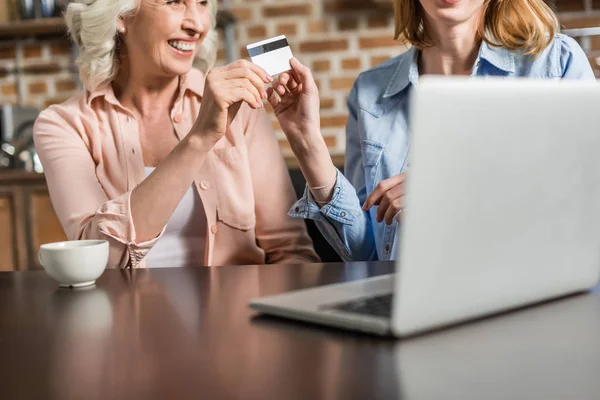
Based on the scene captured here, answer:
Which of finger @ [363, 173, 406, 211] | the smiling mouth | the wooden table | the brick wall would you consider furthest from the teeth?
the brick wall

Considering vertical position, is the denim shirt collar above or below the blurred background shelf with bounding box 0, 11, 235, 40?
below

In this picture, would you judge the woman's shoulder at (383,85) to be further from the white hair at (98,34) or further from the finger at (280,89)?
the white hair at (98,34)

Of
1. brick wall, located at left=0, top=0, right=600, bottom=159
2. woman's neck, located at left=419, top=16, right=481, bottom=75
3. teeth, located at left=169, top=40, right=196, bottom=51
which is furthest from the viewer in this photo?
brick wall, located at left=0, top=0, right=600, bottom=159

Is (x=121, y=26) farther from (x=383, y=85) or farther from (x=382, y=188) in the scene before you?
(x=382, y=188)

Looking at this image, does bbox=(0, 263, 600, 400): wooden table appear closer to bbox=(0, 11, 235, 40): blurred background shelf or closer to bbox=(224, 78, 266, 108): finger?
bbox=(224, 78, 266, 108): finger

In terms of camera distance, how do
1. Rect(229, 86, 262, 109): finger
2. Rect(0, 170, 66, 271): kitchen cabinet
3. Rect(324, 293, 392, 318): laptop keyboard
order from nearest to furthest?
Rect(324, 293, 392, 318): laptop keyboard
Rect(229, 86, 262, 109): finger
Rect(0, 170, 66, 271): kitchen cabinet

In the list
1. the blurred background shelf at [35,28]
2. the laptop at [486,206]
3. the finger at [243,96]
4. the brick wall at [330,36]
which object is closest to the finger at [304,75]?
the finger at [243,96]

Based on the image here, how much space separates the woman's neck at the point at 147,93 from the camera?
1.76 meters

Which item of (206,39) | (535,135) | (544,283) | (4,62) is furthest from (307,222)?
(4,62)

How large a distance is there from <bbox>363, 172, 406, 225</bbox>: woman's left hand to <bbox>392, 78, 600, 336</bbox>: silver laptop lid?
0.49 meters

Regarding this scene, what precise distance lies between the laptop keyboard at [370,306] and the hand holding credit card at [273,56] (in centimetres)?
64

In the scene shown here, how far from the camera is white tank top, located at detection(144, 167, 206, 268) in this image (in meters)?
1.60

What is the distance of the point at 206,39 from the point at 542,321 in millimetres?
1430

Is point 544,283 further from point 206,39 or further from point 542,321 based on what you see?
point 206,39
